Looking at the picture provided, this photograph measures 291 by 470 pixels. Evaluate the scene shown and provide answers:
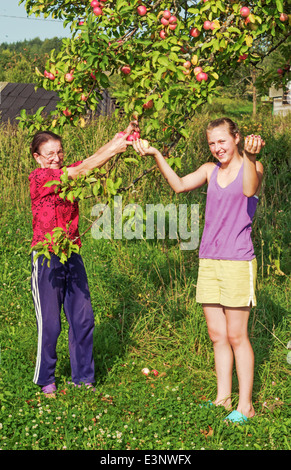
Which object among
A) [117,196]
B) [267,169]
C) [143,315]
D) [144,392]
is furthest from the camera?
[267,169]

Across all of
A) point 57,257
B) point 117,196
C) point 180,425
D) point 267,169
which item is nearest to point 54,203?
point 57,257

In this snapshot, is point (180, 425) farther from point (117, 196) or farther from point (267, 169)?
point (267, 169)

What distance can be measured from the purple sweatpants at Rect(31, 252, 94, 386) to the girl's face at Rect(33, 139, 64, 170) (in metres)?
0.61

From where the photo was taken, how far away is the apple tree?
326 cm

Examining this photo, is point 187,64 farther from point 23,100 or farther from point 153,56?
point 23,100

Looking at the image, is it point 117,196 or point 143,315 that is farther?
point 143,315

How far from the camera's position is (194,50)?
362 cm

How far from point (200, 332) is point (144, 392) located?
0.79 metres

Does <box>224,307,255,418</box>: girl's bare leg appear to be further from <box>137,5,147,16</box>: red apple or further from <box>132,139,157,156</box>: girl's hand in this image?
<box>137,5,147,16</box>: red apple

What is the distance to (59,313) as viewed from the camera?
3801 millimetres

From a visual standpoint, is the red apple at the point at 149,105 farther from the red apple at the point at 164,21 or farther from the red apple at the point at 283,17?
the red apple at the point at 283,17

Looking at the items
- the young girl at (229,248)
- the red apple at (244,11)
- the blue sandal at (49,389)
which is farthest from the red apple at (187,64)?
the blue sandal at (49,389)

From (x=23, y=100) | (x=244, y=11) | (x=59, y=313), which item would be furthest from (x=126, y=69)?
(x=23, y=100)

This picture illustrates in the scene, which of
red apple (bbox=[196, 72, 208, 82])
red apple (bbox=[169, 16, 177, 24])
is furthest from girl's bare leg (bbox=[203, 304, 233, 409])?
red apple (bbox=[169, 16, 177, 24])
